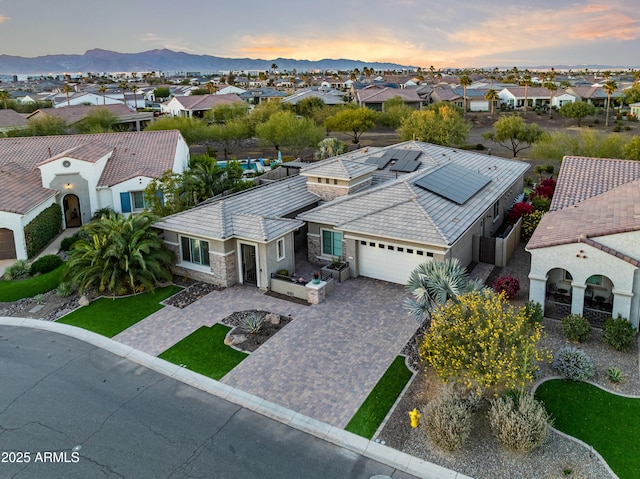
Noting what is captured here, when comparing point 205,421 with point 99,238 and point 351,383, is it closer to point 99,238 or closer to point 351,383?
point 351,383

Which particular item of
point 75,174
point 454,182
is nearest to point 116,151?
point 75,174

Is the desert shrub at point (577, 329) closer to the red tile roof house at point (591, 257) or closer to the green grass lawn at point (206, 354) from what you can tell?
the red tile roof house at point (591, 257)

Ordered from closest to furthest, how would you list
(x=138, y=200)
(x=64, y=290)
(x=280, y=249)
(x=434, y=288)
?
(x=434, y=288), (x=64, y=290), (x=280, y=249), (x=138, y=200)

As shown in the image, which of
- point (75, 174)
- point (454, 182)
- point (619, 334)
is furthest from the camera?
point (75, 174)

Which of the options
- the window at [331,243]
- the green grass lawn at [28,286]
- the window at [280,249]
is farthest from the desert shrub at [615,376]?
the green grass lawn at [28,286]

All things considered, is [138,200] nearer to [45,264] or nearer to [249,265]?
[45,264]

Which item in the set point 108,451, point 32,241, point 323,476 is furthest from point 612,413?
point 32,241

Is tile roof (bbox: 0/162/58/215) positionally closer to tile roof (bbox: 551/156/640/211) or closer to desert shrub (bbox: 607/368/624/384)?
tile roof (bbox: 551/156/640/211)
